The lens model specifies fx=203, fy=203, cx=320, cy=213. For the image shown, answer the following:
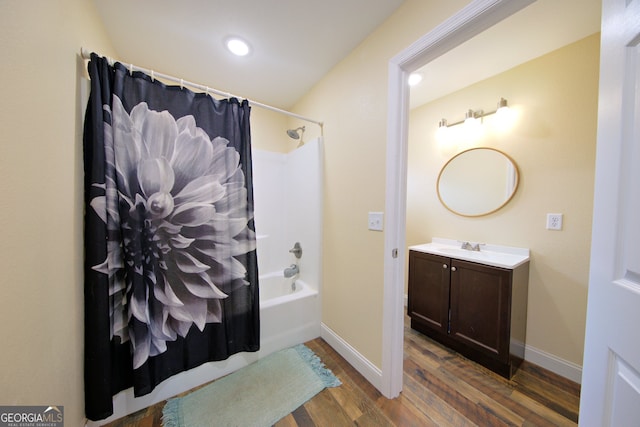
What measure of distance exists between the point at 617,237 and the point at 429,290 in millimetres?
1502

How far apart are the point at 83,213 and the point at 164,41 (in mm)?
1314

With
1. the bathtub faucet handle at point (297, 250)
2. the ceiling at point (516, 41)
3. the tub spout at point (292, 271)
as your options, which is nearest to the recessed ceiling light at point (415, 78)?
the ceiling at point (516, 41)

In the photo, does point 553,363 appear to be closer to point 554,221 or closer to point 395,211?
point 554,221

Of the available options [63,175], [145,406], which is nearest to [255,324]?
[145,406]

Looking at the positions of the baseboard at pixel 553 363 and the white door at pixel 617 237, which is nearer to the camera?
the white door at pixel 617 237

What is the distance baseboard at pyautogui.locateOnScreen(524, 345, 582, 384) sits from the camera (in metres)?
1.42

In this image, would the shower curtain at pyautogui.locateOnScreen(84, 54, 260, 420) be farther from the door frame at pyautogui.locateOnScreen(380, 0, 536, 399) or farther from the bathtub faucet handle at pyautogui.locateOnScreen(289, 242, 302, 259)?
the door frame at pyautogui.locateOnScreen(380, 0, 536, 399)

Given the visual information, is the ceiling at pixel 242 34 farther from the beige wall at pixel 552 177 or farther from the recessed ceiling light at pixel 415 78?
the beige wall at pixel 552 177

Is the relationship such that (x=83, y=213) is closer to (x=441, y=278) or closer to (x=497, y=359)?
(x=441, y=278)

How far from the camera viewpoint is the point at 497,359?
57.4 inches

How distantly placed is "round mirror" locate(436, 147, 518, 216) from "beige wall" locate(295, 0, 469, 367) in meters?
1.28

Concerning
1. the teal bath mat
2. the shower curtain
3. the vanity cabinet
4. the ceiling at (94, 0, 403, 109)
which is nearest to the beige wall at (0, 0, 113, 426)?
the shower curtain

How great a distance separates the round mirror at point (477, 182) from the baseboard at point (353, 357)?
1.66 m

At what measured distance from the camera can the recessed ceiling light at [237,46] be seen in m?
1.44
